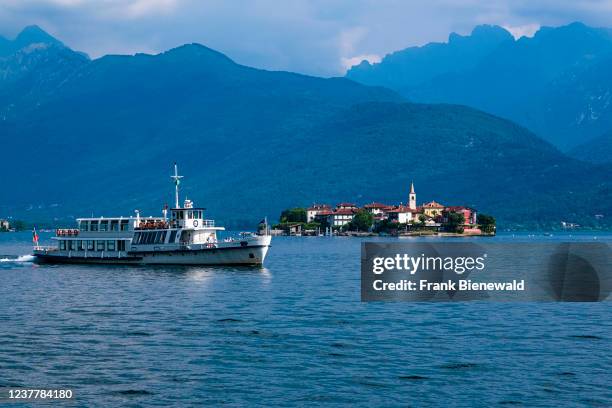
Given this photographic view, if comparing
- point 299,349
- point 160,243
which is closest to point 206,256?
point 160,243

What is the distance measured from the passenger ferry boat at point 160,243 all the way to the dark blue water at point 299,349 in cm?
2754

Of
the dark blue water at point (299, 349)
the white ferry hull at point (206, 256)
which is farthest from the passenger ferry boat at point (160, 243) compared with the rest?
the dark blue water at point (299, 349)

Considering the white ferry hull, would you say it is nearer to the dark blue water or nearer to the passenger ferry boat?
the passenger ferry boat

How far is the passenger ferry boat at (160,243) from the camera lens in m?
102

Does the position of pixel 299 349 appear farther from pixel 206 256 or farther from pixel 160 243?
pixel 160 243

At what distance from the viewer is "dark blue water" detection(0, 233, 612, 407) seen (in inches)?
1432

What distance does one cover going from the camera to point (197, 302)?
218ft

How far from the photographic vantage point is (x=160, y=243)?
10569 centimetres

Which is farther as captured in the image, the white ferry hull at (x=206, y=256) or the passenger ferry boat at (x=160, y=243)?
the passenger ferry boat at (x=160, y=243)

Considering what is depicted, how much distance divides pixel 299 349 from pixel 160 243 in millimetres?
62304

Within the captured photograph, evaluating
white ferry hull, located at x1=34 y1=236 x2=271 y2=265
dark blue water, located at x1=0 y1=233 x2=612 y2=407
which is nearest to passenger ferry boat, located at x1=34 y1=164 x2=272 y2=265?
white ferry hull, located at x1=34 y1=236 x2=271 y2=265

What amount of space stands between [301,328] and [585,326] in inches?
626

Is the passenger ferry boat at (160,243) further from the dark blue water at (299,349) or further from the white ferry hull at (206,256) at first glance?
the dark blue water at (299,349)

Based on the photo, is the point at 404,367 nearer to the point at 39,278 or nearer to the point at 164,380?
the point at 164,380
